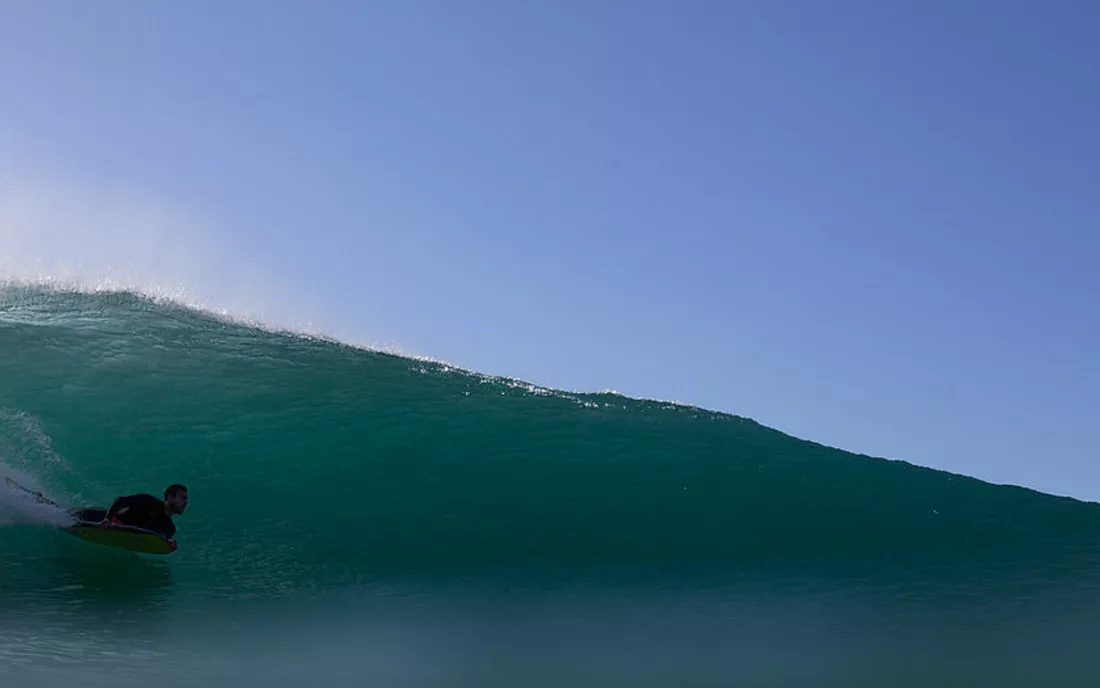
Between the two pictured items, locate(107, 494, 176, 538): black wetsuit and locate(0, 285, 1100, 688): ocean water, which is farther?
locate(107, 494, 176, 538): black wetsuit

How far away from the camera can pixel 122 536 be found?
6.89 meters

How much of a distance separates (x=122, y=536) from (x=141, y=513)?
0.69ft

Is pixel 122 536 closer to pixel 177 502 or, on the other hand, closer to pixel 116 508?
pixel 116 508

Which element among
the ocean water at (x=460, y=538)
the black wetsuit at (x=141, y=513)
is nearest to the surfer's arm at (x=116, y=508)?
the black wetsuit at (x=141, y=513)

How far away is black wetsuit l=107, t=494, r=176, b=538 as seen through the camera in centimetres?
689

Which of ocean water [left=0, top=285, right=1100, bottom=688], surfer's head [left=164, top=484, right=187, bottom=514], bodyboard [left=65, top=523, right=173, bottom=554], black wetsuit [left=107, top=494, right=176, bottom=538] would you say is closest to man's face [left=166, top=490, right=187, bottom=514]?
surfer's head [left=164, top=484, right=187, bottom=514]

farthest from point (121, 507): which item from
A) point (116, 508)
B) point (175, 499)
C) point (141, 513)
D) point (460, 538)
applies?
point (460, 538)

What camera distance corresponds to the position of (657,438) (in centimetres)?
1150

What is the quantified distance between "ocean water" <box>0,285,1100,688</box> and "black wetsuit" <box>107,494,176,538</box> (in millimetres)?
280

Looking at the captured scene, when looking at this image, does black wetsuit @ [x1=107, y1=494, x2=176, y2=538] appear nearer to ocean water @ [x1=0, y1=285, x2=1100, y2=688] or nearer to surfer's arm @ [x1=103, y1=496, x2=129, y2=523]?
surfer's arm @ [x1=103, y1=496, x2=129, y2=523]

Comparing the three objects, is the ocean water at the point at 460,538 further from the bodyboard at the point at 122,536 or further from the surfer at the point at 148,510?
the surfer at the point at 148,510

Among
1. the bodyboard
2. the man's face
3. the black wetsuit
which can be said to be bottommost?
the bodyboard

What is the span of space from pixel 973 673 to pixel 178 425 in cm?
818

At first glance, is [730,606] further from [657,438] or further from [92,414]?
[92,414]
